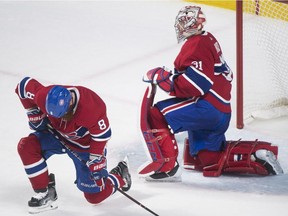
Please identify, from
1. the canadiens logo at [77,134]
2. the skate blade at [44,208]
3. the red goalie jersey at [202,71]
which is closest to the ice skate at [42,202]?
the skate blade at [44,208]

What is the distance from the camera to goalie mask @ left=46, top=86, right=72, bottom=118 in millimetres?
3529

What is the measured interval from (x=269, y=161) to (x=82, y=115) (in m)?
0.94

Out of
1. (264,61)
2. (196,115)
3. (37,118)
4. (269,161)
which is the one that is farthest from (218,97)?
(264,61)

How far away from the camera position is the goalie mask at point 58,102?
353cm

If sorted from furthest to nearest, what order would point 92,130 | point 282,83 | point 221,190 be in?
point 282,83, point 221,190, point 92,130

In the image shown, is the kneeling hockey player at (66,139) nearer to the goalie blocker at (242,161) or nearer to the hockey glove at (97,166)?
the hockey glove at (97,166)

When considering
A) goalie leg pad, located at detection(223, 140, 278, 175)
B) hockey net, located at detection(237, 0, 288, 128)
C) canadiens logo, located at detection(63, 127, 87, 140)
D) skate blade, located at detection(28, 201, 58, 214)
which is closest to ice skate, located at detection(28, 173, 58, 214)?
skate blade, located at detection(28, 201, 58, 214)

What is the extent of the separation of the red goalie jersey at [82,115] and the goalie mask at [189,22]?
21.7 inches

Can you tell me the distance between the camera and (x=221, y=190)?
3967mm

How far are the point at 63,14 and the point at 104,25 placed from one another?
1.44 feet

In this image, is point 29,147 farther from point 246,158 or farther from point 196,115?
point 246,158

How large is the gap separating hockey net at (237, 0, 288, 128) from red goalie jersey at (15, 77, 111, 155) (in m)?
1.14

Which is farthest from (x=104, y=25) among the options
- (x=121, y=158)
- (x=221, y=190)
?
(x=221, y=190)

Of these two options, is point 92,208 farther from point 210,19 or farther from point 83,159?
point 210,19
